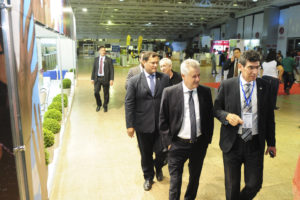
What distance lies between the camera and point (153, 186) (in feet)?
10.7

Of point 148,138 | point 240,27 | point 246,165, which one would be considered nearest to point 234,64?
point 148,138

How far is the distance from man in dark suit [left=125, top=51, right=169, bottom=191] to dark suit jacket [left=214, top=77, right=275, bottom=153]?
33.9 inches

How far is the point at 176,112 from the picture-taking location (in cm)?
241

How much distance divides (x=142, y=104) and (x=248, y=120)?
1240 millimetres

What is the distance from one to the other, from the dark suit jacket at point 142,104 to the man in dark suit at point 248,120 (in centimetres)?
90

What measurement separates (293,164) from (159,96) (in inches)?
96.0

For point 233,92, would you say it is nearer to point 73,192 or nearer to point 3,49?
point 3,49

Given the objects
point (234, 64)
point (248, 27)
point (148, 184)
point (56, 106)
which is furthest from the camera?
point (248, 27)

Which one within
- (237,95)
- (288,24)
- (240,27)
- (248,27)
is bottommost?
(237,95)

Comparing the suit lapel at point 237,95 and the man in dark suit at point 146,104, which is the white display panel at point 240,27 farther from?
the suit lapel at point 237,95

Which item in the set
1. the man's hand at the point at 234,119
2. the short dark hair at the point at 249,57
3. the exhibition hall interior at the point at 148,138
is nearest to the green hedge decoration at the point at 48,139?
the exhibition hall interior at the point at 148,138

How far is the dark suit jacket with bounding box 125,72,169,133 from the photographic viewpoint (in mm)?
3014

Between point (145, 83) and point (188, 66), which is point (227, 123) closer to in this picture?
point (188, 66)

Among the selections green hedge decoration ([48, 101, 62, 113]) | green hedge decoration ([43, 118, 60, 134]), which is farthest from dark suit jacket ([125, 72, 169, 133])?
green hedge decoration ([48, 101, 62, 113])
